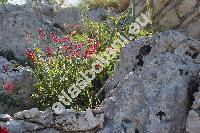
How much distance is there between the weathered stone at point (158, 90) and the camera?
518 centimetres

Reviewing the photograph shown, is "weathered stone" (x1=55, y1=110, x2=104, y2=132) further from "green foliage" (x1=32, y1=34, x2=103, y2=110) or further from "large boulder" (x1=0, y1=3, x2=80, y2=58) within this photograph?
"large boulder" (x1=0, y1=3, x2=80, y2=58)

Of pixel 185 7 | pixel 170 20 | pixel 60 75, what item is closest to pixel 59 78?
pixel 60 75

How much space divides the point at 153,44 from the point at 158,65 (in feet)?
2.40

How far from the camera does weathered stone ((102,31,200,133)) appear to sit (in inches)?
204

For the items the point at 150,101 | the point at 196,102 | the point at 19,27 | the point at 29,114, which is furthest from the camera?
the point at 19,27

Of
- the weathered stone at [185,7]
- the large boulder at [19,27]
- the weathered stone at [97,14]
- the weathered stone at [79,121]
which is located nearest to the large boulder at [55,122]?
the weathered stone at [79,121]

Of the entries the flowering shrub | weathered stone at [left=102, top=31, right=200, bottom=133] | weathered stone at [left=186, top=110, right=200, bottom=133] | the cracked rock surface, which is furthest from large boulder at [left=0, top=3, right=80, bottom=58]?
weathered stone at [left=186, top=110, right=200, bottom=133]

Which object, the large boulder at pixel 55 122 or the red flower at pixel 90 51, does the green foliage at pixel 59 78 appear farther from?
the large boulder at pixel 55 122

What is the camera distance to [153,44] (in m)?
6.32

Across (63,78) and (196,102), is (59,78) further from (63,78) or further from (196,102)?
(196,102)

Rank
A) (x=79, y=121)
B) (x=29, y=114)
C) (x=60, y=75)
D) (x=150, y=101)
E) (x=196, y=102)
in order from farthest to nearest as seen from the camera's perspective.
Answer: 1. (x=60, y=75)
2. (x=29, y=114)
3. (x=79, y=121)
4. (x=150, y=101)
5. (x=196, y=102)

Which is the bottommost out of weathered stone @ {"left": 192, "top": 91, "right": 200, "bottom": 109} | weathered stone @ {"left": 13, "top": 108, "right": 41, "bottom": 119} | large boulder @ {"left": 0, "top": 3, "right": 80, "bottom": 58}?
weathered stone @ {"left": 192, "top": 91, "right": 200, "bottom": 109}

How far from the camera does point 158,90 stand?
17.7 ft

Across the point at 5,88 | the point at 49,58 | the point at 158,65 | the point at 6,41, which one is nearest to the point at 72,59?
the point at 49,58
